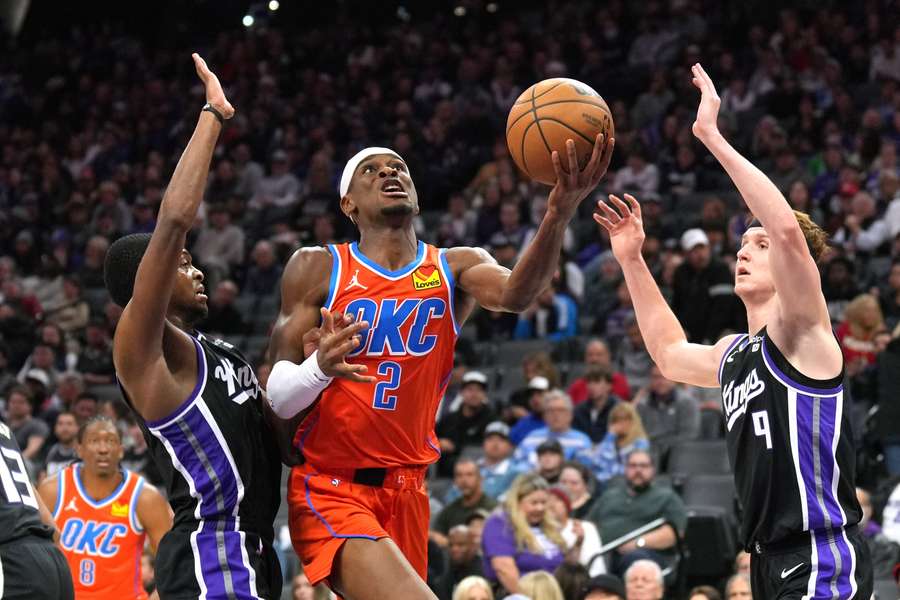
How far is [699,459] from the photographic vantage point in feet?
35.3

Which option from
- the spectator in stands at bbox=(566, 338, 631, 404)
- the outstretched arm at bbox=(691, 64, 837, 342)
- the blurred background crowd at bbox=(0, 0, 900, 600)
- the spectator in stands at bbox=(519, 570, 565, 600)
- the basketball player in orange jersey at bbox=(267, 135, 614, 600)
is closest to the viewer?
the outstretched arm at bbox=(691, 64, 837, 342)

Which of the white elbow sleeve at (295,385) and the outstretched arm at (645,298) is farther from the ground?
the outstretched arm at (645,298)

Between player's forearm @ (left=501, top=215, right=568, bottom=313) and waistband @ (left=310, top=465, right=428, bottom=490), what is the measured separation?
76 cm

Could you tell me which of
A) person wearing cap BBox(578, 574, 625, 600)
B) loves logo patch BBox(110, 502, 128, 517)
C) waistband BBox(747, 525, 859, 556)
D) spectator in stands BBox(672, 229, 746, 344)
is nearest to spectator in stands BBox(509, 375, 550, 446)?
spectator in stands BBox(672, 229, 746, 344)

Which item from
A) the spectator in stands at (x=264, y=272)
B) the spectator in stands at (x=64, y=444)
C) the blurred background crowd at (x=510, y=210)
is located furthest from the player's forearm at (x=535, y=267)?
the spectator in stands at (x=264, y=272)

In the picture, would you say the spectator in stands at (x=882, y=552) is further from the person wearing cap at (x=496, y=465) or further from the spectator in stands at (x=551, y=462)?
the person wearing cap at (x=496, y=465)

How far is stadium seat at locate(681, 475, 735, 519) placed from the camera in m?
10.3

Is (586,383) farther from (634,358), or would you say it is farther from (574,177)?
(574,177)

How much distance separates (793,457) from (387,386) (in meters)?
1.56

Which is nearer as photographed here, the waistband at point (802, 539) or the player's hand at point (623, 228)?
the waistband at point (802, 539)

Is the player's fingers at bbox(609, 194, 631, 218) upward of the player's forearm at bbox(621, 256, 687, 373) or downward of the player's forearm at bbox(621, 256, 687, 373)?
upward

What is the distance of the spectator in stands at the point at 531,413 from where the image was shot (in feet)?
37.2

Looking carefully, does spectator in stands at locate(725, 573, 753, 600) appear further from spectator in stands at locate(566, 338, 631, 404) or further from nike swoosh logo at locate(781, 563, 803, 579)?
spectator in stands at locate(566, 338, 631, 404)

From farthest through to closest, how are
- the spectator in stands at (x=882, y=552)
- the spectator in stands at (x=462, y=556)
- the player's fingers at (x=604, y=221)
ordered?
the spectator in stands at (x=462, y=556) → the spectator in stands at (x=882, y=552) → the player's fingers at (x=604, y=221)
